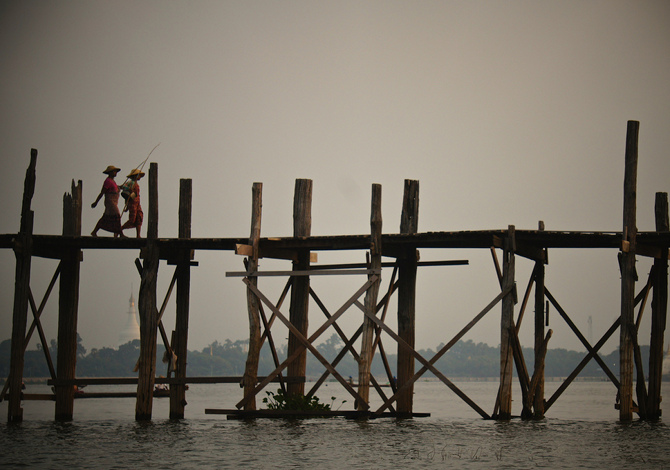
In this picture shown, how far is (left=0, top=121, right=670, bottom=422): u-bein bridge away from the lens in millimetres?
17453

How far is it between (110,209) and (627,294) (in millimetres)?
10375

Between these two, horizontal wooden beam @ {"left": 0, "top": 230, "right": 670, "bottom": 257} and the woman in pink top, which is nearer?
horizontal wooden beam @ {"left": 0, "top": 230, "right": 670, "bottom": 257}

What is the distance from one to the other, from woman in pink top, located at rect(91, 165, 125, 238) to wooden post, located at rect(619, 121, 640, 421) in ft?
32.9

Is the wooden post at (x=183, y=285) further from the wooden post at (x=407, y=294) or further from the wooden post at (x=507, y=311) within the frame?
the wooden post at (x=507, y=311)

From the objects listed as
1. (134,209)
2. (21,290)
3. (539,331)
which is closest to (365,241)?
(539,331)

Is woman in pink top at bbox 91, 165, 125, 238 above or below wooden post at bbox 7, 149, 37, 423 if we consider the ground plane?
above

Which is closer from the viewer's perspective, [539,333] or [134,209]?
[539,333]

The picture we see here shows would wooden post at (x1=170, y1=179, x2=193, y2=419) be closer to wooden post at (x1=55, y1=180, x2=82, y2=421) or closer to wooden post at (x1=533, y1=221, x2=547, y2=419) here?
wooden post at (x1=55, y1=180, x2=82, y2=421)

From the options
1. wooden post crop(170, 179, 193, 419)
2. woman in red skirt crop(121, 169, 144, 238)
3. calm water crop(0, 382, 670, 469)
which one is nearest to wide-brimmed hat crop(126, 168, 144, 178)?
woman in red skirt crop(121, 169, 144, 238)

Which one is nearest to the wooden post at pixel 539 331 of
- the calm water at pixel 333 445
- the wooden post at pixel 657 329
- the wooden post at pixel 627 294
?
the calm water at pixel 333 445

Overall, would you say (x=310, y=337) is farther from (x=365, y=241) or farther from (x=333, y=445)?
(x=333, y=445)

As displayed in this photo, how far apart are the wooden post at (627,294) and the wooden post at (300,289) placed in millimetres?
6066

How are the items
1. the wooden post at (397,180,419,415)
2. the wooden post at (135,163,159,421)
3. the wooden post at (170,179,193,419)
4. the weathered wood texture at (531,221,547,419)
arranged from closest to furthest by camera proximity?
the wooden post at (397,180,419,415) < the wooden post at (135,163,159,421) < the weathered wood texture at (531,221,547,419) < the wooden post at (170,179,193,419)

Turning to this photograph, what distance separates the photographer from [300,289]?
19062mm
